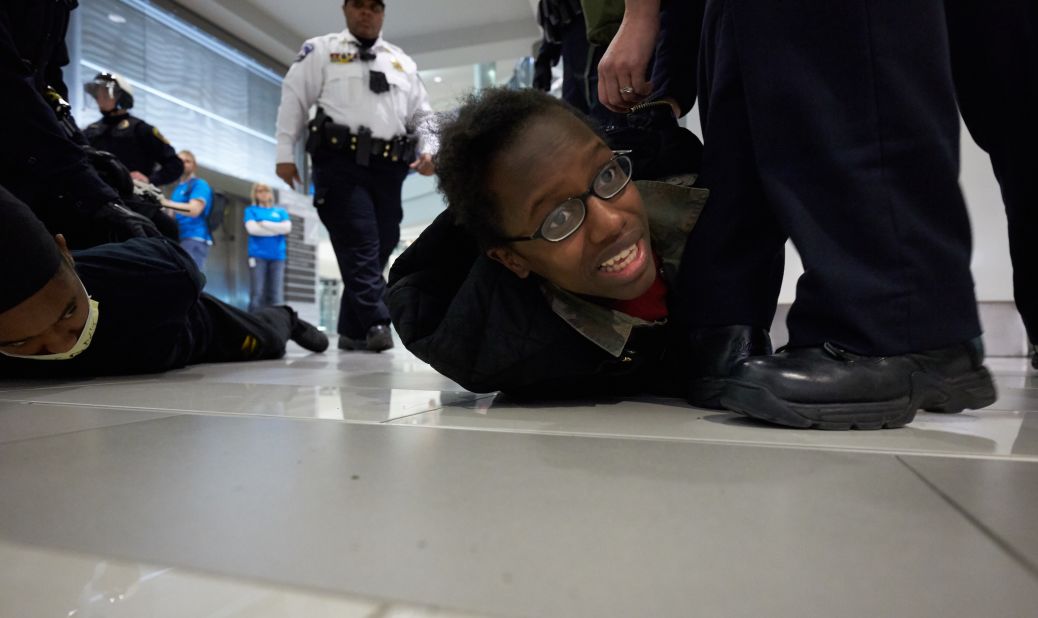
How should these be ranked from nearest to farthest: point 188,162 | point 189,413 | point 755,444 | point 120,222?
point 755,444 < point 189,413 < point 120,222 < point 188,162

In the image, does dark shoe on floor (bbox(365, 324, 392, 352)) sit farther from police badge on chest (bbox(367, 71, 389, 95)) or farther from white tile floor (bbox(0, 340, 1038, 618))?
white tile floor (bbox(0, 340, 1038, 618))

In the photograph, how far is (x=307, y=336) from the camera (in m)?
2.29

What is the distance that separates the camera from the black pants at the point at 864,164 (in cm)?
60

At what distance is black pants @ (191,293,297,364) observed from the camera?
175 cm

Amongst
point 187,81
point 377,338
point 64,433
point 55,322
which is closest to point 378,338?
point 377,338

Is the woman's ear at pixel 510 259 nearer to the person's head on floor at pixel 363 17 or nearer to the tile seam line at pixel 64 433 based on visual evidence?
the tile seam line at pixel 64 433

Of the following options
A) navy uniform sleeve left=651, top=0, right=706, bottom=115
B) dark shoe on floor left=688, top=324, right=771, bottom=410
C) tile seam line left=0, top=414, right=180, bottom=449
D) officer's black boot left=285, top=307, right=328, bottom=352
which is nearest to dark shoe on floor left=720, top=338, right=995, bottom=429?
dark shoe on floor left=688, top=324, right=771, bottom=410

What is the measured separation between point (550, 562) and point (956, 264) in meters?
0.57

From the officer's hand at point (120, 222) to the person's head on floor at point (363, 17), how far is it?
1433mm

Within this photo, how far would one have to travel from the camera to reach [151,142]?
3.13 metres

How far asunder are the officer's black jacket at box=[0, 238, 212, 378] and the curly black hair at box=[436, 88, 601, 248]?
0.84 m

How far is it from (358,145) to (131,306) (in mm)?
1309

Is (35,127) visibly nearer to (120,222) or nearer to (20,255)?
(120,222)

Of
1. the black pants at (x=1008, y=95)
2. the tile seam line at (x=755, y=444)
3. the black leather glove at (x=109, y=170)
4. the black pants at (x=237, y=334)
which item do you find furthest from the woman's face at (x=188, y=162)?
the black pants at (x=1008, y=95)
